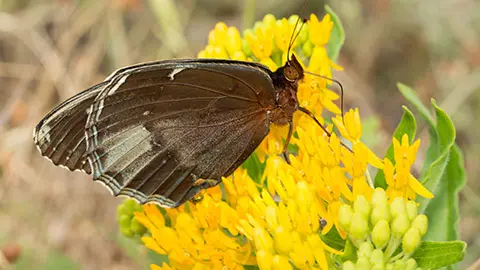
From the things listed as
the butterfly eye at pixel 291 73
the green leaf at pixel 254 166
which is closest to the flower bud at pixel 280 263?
the green leaf at pixel 254 166

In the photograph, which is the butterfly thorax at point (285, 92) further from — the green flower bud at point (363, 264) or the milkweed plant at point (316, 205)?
the green flower bud at point (363, 264)

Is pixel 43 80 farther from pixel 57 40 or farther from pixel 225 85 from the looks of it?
pixel 225 85

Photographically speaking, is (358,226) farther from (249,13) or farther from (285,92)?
(249,13)

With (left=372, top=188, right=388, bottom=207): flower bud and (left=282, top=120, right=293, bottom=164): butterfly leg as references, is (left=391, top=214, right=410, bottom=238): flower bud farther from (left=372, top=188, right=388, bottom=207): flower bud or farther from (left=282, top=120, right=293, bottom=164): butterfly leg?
(left=282, top=120, right=293, bottom=164): butterfly leg

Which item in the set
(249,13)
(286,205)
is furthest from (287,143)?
(249,13)

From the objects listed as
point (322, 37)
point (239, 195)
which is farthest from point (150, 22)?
point (239, 195)

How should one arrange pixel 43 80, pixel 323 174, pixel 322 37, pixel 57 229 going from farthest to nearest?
pixel 43 80, pixel 57 229, pixel 322 37, pixel 323 174

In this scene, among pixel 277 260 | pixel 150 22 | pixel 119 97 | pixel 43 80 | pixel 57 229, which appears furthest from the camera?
pixel 150 22
